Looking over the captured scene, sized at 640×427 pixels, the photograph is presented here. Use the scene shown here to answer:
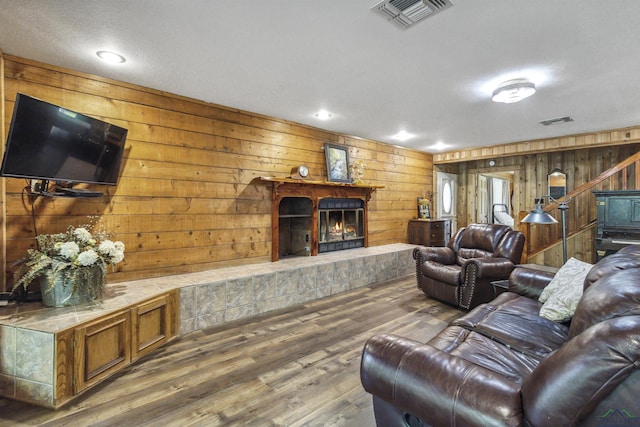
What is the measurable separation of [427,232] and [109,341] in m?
5.43

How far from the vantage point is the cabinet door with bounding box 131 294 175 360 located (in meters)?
2.50

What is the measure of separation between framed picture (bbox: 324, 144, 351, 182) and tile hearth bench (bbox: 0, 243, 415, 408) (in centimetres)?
133

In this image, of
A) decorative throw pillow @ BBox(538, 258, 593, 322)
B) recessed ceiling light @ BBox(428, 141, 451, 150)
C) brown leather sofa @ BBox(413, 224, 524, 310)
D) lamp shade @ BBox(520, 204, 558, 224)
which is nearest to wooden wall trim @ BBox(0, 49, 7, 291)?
decorative throw pillow @ BBox(538, 258, 593, 322)

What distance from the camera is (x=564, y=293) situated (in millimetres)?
2150

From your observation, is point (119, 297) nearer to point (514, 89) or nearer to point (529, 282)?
point (529, 282)

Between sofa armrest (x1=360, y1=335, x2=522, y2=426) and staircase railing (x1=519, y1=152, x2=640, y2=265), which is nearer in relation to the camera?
sofa armrest (x1=360, y1=335, x2=522, y2=426)

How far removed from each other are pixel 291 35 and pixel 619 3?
6.59 ft

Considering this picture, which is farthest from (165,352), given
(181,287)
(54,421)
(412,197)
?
(412,197)

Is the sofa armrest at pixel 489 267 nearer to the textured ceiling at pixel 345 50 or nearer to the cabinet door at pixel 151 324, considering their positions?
the textured ceiling at pixel 345 50

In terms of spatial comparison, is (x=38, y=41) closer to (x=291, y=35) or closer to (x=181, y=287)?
(x=291, y=35)

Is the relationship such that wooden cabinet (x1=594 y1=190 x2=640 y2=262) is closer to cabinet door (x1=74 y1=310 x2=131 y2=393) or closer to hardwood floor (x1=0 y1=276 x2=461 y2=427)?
hardwood floor (x1=0 y1=276 x2=461 y2=427)

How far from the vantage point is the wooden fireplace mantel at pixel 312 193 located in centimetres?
421

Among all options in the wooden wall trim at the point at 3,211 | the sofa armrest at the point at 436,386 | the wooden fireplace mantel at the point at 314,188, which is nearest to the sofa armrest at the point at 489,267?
the wooden fireplace mantel at the point at 314,188

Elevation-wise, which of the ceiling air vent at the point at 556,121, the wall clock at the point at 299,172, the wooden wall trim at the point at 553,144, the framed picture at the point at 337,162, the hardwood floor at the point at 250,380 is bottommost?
the hardwood floor at the point at 250,380
